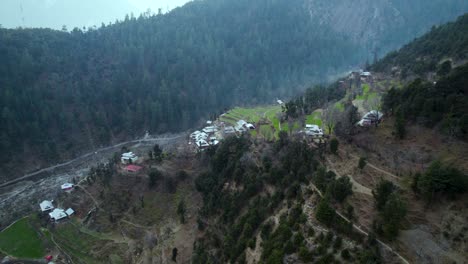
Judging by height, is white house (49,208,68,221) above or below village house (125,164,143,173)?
below

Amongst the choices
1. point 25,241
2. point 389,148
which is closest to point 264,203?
point 389,148

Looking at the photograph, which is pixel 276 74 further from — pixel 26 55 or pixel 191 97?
pixel 26 55

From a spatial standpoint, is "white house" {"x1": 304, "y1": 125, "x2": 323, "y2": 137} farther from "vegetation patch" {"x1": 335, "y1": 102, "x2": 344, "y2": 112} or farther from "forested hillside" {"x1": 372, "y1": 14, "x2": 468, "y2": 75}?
"forested hillside" {"x1": 372, "y1": 14, "x2": 468, "y2": 75}

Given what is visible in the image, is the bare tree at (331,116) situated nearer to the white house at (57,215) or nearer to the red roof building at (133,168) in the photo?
the red roof building at (133,168)

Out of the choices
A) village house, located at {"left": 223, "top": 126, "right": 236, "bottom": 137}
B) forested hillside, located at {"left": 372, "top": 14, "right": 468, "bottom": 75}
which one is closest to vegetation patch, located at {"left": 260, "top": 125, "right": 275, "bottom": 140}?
village house, located at {"left": 223, "top": 126, "right": 236, "bottom": 137}

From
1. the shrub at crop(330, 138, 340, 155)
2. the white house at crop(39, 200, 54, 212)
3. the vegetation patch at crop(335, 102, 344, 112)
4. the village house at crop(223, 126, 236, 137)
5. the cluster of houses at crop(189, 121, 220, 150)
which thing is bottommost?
the white house at crop(39, 200, 54, 212)

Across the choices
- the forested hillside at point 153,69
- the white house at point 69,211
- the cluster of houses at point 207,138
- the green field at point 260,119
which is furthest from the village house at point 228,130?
the forested hillside at point 153,69

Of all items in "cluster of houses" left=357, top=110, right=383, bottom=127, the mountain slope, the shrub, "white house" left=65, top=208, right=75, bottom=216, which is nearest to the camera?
the shrub
